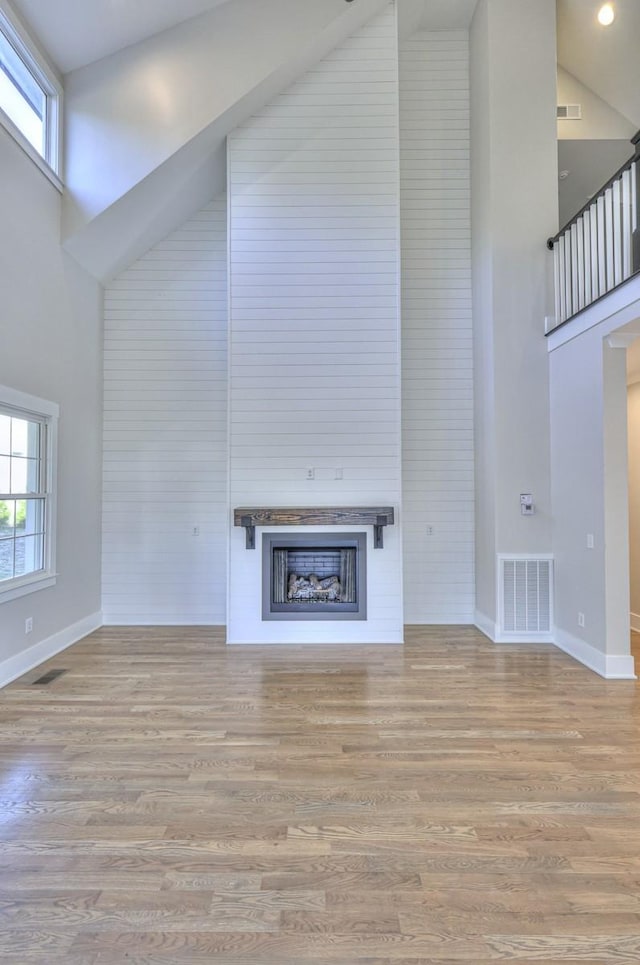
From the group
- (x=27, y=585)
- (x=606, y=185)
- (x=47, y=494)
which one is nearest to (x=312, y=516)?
(x=47, y=494)

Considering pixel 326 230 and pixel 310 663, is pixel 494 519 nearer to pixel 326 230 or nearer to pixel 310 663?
pixel 310 663

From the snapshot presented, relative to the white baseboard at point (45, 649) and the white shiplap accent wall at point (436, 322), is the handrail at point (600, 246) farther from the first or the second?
the white baseboard at point (45, 649)

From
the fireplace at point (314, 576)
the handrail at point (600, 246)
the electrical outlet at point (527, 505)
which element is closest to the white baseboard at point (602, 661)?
the electrical outlet at point (527, 505)

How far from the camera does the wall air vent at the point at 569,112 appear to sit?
6.05m

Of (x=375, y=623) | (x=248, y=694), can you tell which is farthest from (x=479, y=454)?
(x=248, y=694)

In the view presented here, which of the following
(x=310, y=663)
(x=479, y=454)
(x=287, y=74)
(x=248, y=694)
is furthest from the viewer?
(x=479, y=454)

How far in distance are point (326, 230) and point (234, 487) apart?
2.65m

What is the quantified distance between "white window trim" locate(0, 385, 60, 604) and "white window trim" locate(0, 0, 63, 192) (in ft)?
6.22

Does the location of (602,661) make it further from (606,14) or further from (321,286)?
(606,14)

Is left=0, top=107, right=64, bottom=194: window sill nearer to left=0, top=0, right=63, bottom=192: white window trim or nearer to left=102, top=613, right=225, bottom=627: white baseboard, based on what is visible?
left=0, top=0, right=63, bottom=192: white window trim

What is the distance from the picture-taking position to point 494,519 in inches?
203

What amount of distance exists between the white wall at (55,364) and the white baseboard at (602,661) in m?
4.50

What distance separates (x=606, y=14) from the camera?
5.33 m

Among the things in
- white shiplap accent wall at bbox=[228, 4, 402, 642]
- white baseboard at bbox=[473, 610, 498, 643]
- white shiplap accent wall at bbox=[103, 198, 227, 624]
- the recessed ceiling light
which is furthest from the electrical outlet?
the recessed ceiling light
